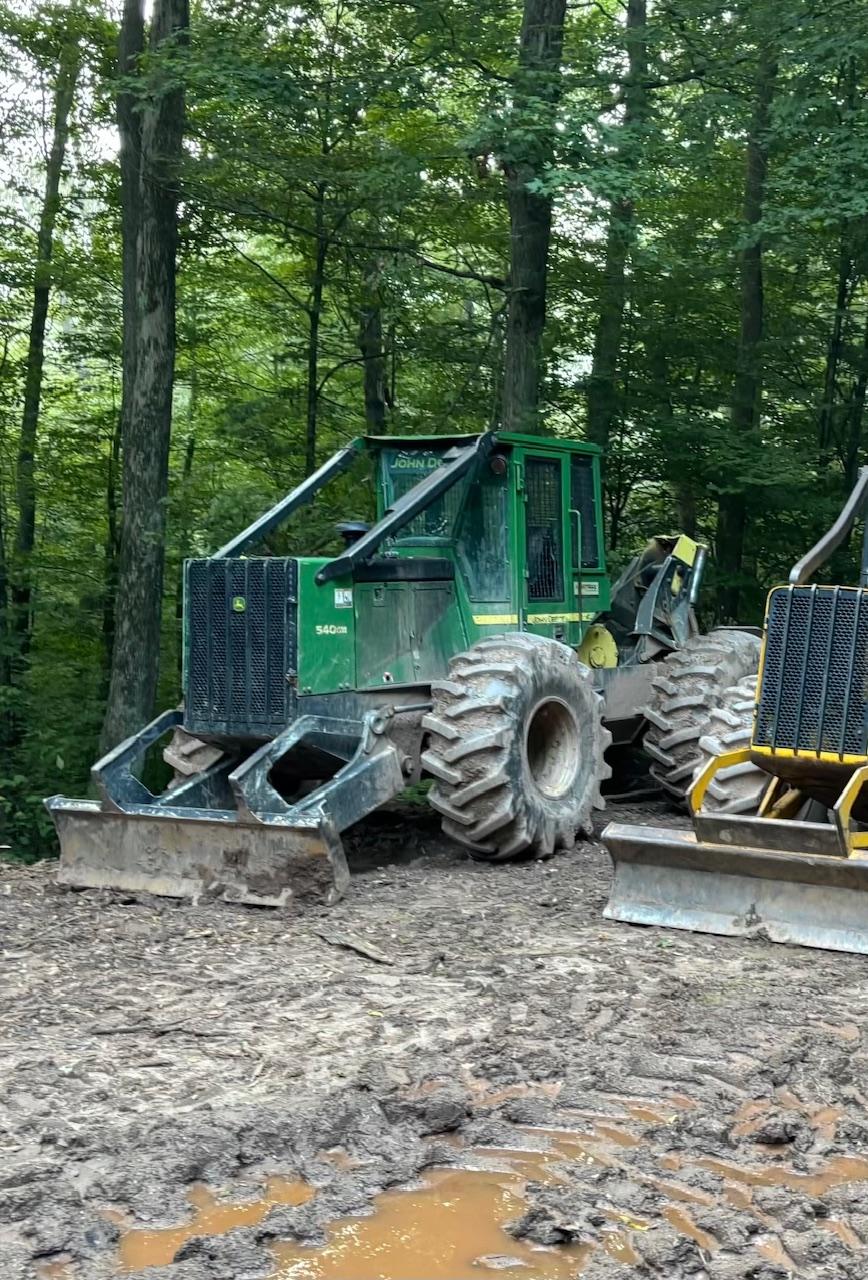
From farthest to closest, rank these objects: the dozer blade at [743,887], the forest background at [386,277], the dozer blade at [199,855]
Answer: the forest background at [386,277], the dozer blade at [199,855], the dozer blade at [743,887]

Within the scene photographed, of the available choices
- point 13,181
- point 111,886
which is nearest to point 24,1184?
point 111,886

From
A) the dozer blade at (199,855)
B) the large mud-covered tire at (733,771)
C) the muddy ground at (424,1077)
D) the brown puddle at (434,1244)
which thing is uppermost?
the large mud-covered tire at (733,771)

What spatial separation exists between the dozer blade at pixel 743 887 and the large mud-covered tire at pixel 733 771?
0.50 metres

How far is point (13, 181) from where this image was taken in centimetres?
1681

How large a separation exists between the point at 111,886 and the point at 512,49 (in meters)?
8.41

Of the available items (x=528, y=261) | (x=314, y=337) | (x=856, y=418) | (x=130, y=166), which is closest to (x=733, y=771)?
(x=528, y=261)

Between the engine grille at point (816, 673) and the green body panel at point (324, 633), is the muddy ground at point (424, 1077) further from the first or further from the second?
the green body panel at point (324, 633)

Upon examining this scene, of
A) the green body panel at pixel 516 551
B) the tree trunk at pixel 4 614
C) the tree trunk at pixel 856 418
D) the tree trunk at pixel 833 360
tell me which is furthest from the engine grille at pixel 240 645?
the tree trunk at pixel 856 418

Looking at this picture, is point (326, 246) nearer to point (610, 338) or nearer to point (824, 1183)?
point (610, 338)

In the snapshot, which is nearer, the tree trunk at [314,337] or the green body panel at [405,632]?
the green body panel at [405,632]

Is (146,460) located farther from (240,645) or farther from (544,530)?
(240,645)

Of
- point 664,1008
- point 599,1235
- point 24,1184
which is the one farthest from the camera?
point 664,1008

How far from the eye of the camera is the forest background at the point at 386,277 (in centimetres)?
1218

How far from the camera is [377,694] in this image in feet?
27.9
